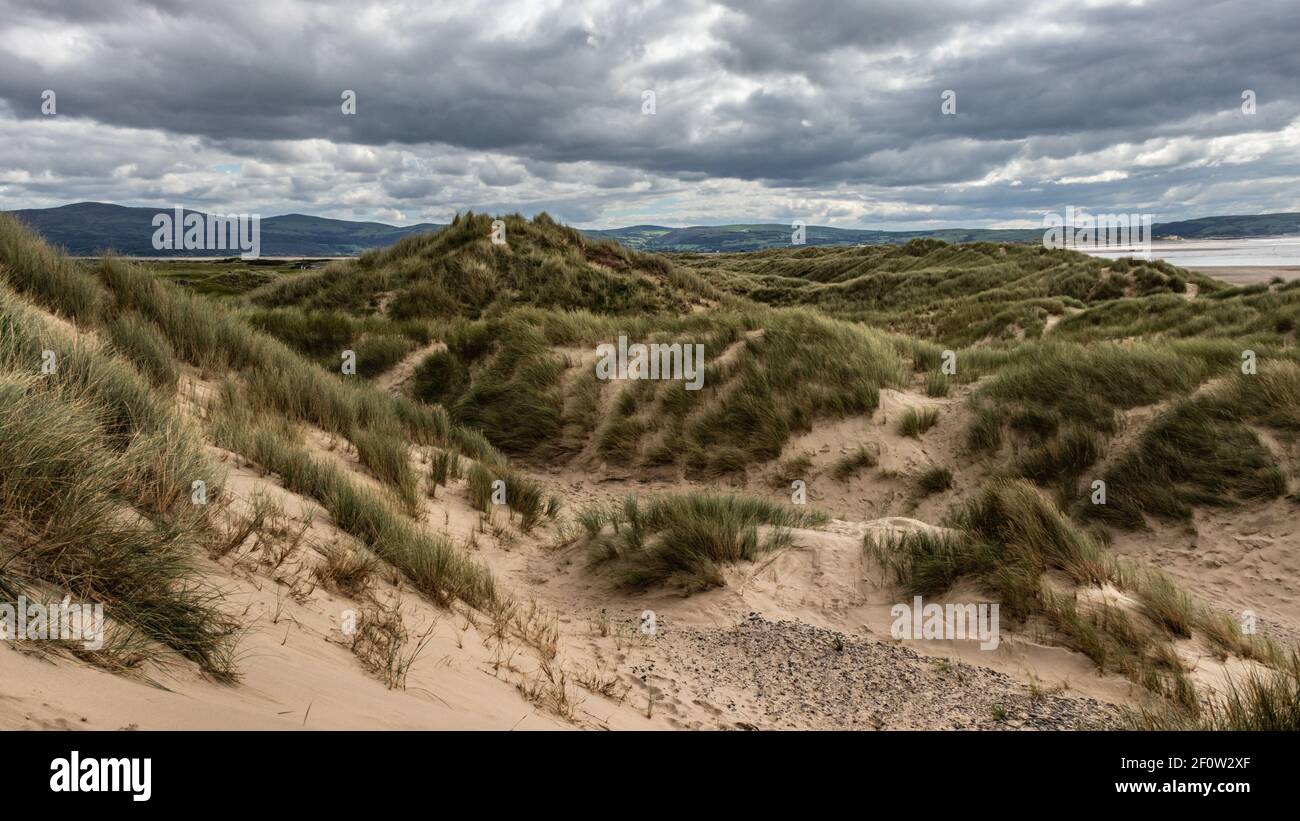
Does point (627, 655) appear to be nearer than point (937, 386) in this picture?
Yes

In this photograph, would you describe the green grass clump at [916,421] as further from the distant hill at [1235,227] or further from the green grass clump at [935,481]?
the distant hill at [1235,227]

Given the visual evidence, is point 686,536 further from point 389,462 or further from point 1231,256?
point 1231,256

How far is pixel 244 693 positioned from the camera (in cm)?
265

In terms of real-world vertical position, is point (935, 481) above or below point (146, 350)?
below

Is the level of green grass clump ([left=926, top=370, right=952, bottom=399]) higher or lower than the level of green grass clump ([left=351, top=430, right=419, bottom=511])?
higher

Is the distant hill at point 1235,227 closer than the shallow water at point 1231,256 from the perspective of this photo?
No

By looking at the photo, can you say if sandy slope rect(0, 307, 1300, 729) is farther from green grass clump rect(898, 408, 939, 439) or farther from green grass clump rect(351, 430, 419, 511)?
green grass clump rect(898, 408, 939, 439)

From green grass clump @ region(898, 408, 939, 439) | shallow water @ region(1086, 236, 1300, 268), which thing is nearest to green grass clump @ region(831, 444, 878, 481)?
green grass clump @ region(898, 408, 939, 439)

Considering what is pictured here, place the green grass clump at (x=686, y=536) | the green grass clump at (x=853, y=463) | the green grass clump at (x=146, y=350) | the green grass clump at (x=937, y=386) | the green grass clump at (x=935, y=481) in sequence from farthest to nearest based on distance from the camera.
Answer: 1. the green grass clump at (x=937, y=386)
2. the green grass clump at (x=853, y=463)
3. the green grass clump at (x=935, y=481)
4. the green grass clump at (x=146, y=350)
5. the green grass clump at (x=686, y=536)

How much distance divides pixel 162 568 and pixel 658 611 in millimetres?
3236

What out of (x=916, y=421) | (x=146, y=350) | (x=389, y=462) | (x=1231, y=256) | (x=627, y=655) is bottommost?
(x=627, y=655)

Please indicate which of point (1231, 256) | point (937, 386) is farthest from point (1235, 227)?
point (937, 386)

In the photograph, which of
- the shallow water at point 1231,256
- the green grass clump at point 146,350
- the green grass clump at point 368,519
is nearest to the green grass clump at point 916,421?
the green grass clump at point 368,519

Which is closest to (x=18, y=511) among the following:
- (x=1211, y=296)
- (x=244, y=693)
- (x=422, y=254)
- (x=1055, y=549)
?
(x=244, y=693)
